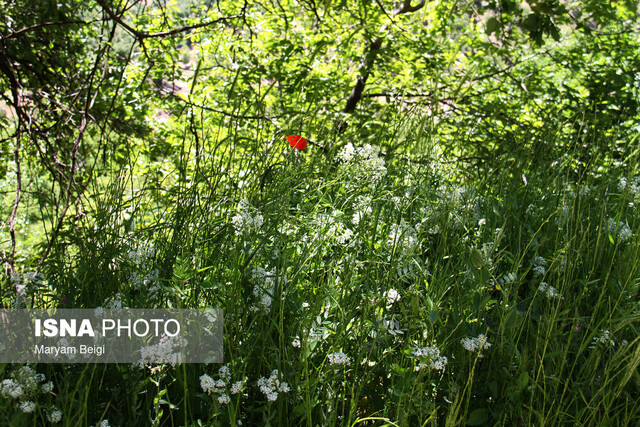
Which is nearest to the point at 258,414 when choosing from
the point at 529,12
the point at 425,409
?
the point at 425,409

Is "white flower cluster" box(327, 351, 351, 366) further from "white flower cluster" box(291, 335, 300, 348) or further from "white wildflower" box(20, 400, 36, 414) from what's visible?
"white wildflower" box(20, 400, 36, 414)

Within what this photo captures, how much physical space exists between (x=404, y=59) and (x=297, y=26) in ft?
3.64

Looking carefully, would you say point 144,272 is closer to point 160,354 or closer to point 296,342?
point 160,354

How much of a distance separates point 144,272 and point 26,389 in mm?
438

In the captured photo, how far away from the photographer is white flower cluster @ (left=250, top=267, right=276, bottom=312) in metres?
1.38

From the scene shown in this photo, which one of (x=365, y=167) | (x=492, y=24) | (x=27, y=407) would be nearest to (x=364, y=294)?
(x=365, y=167)

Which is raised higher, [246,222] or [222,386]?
[246,222]

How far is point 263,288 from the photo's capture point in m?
1.39

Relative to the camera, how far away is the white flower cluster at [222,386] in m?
1.15

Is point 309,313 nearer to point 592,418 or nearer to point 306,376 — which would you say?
point 306,376

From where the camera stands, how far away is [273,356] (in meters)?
1.34

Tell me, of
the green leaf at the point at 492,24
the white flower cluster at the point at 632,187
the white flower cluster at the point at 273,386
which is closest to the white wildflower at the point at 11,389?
the white flower cluster at the point at 273,386

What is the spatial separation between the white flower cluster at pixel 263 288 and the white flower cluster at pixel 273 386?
21cm

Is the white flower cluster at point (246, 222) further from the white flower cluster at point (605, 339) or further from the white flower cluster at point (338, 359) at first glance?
the white flower cluster at point (605, 339)
